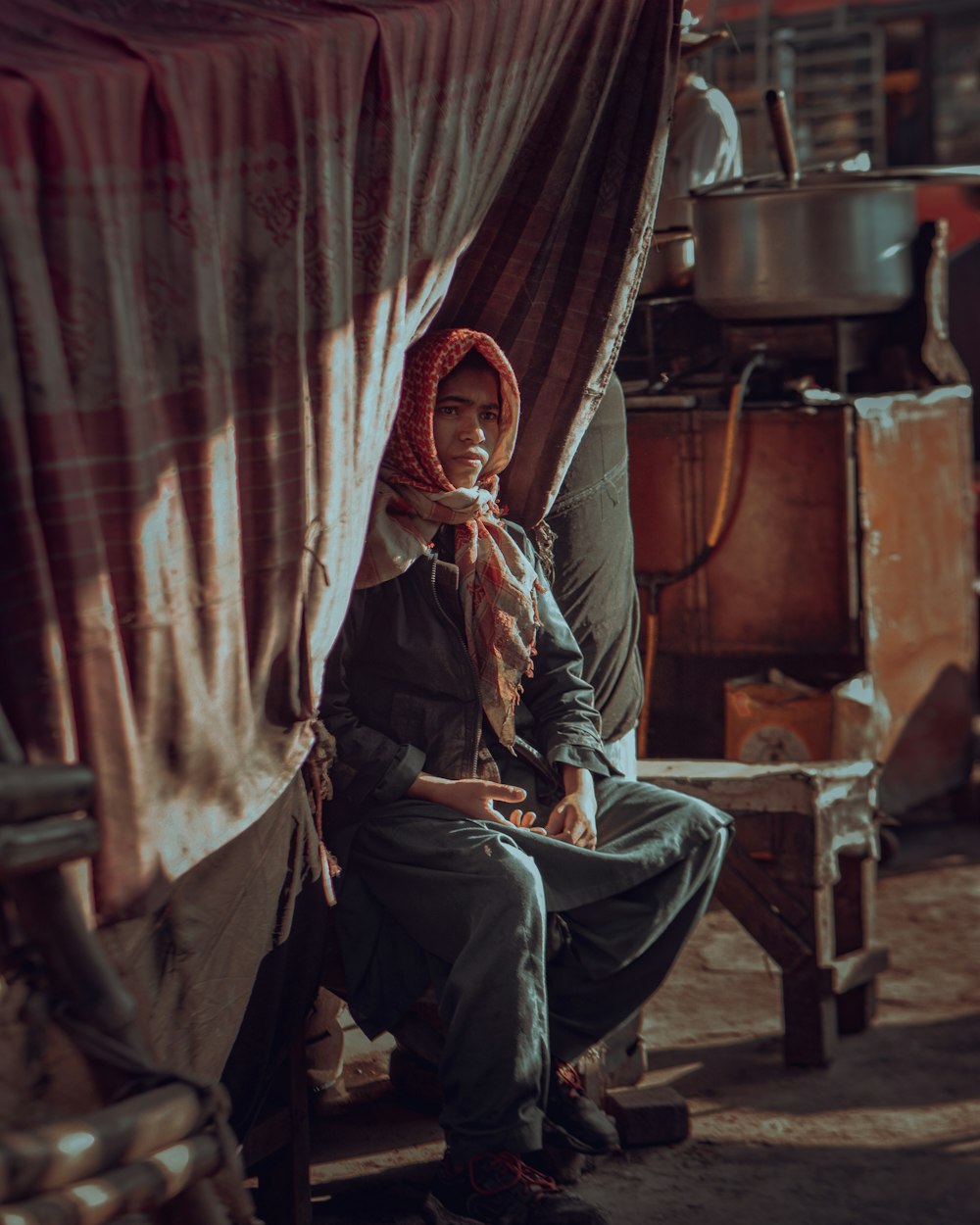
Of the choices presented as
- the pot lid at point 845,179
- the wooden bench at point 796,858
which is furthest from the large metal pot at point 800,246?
the wooden bench at point 796,858

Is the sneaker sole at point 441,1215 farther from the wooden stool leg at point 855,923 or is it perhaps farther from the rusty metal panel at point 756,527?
the rusty metal panel at point 756,527

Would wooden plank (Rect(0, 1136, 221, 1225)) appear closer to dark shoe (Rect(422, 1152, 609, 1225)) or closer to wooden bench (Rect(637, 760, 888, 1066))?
dark shoe (Rect(422, 1152, 609, 1225))

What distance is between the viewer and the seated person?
2.91m

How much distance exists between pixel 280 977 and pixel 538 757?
2.52 feet

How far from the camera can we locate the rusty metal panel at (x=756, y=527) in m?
5.23

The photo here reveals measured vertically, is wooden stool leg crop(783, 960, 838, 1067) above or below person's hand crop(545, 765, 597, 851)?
below

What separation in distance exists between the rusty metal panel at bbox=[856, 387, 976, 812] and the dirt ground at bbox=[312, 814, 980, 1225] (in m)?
1.02

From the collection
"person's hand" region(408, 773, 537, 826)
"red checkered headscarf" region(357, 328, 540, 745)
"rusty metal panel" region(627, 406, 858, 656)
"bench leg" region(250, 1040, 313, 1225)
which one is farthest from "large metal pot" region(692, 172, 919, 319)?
"bench leg" region(250, 1040, 313, 1225)

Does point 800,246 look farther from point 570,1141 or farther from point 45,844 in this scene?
point 45,844

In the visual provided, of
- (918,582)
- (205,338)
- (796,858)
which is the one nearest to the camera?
(205,338)

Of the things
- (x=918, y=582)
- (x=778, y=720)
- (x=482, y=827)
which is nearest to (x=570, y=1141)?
(x=482, y=827)

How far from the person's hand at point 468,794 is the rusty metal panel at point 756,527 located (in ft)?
7.86

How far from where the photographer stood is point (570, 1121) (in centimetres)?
330

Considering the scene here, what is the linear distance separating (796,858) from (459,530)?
1245mm
